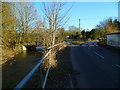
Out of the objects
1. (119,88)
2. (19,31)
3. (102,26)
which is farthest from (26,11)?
(102,26)

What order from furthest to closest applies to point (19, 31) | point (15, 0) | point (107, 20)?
point (107, 20), point (19, 31), point (15, 0)

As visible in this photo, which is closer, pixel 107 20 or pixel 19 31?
pixel 19 31

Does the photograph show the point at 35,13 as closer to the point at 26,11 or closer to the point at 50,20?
the point at 26,11

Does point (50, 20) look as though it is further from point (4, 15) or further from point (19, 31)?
point (19, 31)

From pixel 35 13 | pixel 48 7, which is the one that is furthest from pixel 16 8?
pixel 48 7

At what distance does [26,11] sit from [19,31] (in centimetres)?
427

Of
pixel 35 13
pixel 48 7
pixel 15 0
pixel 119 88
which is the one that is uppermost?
pixel 15 0

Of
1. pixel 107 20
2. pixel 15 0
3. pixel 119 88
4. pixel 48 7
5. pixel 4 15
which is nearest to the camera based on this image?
pixel 119 88

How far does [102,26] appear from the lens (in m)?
34.5

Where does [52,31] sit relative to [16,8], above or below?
below

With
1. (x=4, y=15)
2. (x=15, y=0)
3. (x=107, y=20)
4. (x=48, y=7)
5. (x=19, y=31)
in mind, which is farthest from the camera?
(x=107, y=20)

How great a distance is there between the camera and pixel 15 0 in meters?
18.8

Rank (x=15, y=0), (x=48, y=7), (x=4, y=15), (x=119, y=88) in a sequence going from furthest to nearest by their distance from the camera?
1. (x=15, y=0)
2. (x=4, y=15)
3. (x=48, y=7)
4. (x=119, y=88)

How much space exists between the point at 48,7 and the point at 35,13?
1131cm
